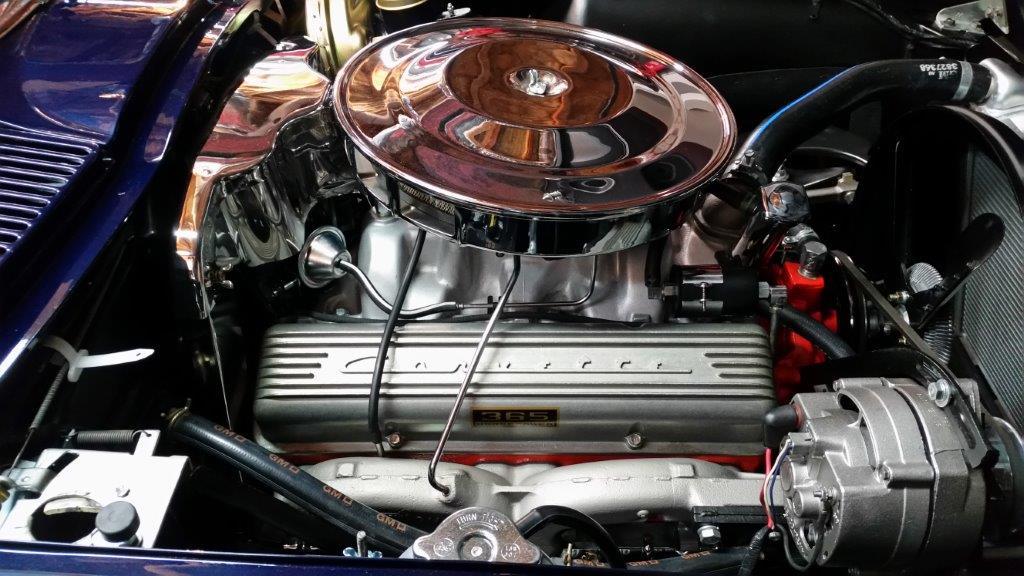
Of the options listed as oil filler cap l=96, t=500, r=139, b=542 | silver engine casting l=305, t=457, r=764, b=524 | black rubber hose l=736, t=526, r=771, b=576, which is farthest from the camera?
silver engine casting l=305, t=457, r=764, b=524

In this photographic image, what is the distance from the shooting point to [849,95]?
4.05 ft

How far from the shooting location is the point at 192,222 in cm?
95

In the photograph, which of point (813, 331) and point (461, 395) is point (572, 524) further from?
point (813, 331)

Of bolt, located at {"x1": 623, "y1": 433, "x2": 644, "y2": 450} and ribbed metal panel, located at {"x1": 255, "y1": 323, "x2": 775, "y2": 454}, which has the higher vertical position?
ribbed metal panel, located at {"x1": 255, "y1": 323, "x2": 775, "y2": 454}

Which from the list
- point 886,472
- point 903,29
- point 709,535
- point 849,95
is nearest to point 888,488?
point 886,472

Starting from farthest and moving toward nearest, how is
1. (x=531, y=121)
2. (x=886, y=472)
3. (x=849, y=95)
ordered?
(x=849, y=95) < (x=531, y=121) < (x=886, y=472)

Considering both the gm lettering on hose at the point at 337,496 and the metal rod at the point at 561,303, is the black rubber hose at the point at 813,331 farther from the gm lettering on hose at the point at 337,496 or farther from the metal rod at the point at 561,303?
the gm lettering on hose at the point at 337,496

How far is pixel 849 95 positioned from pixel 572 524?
83 centimetres

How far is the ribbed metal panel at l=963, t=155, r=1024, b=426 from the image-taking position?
0.95m

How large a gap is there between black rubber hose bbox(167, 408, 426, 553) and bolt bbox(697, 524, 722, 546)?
1.22 feet

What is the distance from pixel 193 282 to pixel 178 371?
156mm

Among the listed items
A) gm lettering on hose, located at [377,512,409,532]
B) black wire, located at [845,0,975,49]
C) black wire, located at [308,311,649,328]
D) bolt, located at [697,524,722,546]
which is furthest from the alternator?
black wire, located at [845,0,975,49]

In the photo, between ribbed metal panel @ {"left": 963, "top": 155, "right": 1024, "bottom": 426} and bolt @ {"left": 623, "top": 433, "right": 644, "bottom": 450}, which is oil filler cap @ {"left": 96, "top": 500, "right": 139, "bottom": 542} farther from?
ribbed metal panel @ {"left": 963, "top": 155, "right": 1024, "bottom": 426}

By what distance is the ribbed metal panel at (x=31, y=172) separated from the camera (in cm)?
87
